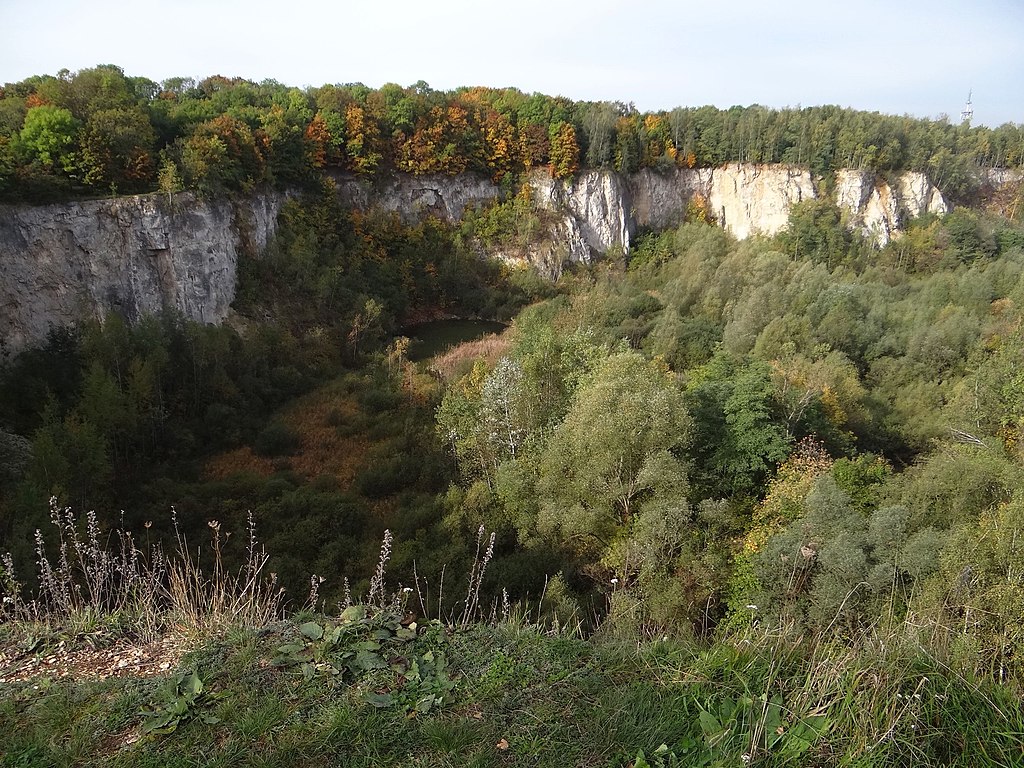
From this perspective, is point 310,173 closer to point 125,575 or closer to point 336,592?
point 336,592

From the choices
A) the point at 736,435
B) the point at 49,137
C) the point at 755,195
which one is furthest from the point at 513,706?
the point at 755,195

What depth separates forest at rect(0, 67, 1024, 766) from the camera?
9.84 m

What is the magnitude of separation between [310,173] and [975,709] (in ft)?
135

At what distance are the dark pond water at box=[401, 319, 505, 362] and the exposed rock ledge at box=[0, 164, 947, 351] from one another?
768 centimetres

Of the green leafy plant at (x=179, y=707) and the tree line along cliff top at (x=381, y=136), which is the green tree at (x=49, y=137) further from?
the green leafy plant at (x=179, y=707)

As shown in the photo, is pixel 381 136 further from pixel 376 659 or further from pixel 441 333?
pixel 376 659

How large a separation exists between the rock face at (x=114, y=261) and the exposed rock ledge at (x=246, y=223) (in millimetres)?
43

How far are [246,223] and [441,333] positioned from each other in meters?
13.6

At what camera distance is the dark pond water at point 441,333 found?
36147 millimetres

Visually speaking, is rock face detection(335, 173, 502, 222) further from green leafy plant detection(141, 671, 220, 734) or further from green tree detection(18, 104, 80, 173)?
green leafy plant detection(141, 671, 220, 734)

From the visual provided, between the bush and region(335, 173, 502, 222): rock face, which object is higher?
region(335, 173, 502, 222): rock face

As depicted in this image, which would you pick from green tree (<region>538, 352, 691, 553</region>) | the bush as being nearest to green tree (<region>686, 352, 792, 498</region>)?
green tree (<region>538, 352, 691, 553</region>)

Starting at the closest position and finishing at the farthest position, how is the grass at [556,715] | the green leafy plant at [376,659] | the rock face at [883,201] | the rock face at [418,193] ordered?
the grass at [556,715]
the green leafy plant at [376,659]
the rock face at [418,193]
the rock face at [883,201]

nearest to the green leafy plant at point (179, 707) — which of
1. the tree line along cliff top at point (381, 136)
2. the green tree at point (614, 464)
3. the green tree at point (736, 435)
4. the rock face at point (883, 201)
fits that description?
the green tree at point (614, 464)
